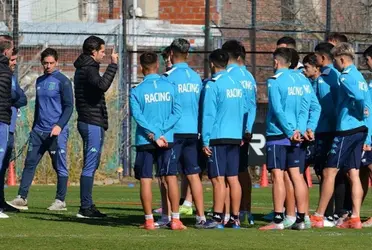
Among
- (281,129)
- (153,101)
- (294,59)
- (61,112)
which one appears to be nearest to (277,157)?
(281,129)

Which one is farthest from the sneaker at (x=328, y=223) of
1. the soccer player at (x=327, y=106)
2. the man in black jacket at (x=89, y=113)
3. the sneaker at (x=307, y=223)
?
the man in black jacket at (x=89, y=113)

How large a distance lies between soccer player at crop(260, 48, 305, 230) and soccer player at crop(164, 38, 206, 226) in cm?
88

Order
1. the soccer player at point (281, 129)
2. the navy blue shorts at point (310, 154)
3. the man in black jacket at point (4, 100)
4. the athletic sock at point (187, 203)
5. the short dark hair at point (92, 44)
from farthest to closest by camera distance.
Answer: the athletic sock at point (187, 203) → the short dark hair at point (92, 44) → the navy blue shorts at point (310, 154) → the man in black jacket at point (4, 100) → the soccer player at point (281, 129)

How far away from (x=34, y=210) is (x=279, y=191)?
13.0 feet

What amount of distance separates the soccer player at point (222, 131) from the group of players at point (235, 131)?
0.04ft

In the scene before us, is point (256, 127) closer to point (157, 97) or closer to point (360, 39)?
point (360, 39)

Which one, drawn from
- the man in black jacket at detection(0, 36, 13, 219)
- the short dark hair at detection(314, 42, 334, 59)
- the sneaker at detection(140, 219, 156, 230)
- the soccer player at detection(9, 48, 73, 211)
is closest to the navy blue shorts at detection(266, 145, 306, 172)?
the short dark hair at detection(314, 42, 334, 59)

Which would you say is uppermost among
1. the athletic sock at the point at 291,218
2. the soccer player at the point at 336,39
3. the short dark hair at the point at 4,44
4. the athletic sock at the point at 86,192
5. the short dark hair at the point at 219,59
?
the soccer player at the point at 336,39

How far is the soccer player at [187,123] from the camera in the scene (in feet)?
49.2

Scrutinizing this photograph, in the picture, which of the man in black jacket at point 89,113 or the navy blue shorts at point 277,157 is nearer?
the navy blue shorts at point 277,157

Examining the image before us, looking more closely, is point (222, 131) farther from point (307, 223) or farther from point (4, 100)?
point (4, 100)

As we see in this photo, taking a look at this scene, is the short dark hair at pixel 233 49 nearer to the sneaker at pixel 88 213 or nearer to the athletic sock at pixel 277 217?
the athletic sock at pixel 277 217

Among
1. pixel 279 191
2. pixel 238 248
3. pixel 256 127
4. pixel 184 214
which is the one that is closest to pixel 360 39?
pixel 256 127

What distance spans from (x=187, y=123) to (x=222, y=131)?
439 millimetres
